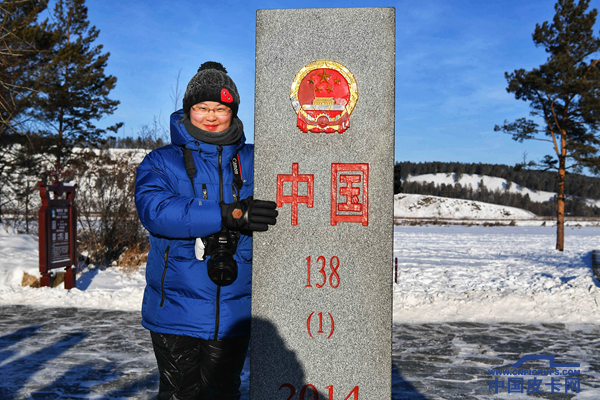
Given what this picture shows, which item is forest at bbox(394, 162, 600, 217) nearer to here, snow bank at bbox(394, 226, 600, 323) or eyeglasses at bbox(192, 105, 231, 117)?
snow bank at bbox(394, 226, 600, 323)

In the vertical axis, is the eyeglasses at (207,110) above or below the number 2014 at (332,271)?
above

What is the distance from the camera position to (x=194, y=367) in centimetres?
214

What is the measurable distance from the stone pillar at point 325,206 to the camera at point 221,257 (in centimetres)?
29

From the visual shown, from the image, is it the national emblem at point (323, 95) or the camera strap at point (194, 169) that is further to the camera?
the national emblem at point (323, 95)

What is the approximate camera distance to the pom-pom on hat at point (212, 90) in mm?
2289

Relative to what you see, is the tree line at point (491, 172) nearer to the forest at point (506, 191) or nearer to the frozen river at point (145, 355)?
the forest at point (506, 191)

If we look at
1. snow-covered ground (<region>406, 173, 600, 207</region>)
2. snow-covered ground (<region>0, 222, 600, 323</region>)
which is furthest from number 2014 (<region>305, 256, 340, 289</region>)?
snow-covered ground (<region>406, 173, 600, 207</region>)

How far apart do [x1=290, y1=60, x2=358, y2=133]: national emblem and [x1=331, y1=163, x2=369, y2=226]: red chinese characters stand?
22 centimetres

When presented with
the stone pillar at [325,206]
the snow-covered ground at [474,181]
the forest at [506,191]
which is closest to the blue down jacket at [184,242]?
the stone pillar at [325,206]

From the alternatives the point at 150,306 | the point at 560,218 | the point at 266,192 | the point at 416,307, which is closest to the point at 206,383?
the point at 150,306

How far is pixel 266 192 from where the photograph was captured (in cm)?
236

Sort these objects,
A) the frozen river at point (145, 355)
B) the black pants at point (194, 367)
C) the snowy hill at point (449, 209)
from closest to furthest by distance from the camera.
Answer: the black pants at point (194, 367) < the frozen river at point (145, 355) < the snowy hill at point (449, 209)

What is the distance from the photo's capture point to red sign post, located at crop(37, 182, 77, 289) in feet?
24.6

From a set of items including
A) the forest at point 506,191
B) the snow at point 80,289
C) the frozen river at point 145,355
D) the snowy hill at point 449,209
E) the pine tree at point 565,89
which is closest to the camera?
the frozen river at point 145,355
